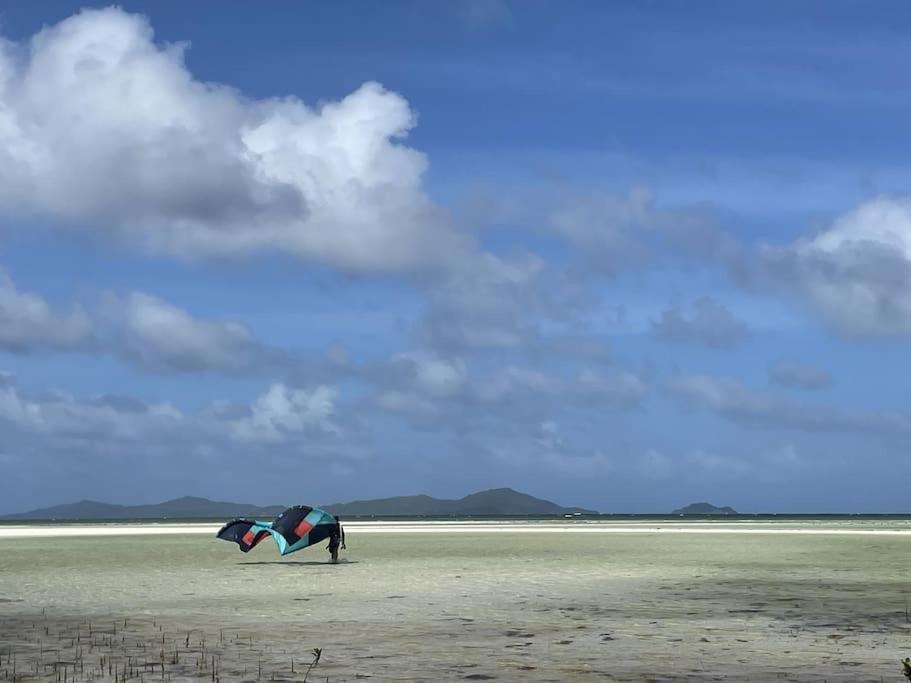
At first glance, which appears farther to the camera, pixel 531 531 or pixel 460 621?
pixel 531 531

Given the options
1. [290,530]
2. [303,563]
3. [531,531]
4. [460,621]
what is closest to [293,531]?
[290,530]

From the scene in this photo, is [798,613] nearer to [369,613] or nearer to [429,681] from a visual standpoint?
[369,613]

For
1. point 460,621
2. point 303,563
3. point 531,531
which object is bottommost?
point 460,621

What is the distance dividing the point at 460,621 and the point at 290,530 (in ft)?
66.5

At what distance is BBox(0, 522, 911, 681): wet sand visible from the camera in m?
15.6

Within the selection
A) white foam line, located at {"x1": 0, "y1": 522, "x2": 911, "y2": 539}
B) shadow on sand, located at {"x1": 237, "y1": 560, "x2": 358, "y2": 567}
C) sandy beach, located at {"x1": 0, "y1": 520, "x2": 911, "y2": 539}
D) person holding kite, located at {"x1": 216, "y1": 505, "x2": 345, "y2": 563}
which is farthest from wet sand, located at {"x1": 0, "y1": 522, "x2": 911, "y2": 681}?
sandy beach, located at {"x1": 0, "y1": 520, "x2": 911, "y2": 539}

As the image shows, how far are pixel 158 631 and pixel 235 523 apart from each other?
22.0 meters

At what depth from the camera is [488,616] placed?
22703 millimetres

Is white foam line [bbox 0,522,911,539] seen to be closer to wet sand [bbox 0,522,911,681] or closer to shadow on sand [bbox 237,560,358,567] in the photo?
wet sand [bbox 0,522,911,681]

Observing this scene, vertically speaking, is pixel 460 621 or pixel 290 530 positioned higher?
pixel 290 530

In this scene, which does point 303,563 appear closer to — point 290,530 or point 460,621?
point 290,530

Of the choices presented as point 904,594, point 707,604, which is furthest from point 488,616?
point 904,594

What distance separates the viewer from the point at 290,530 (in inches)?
1617

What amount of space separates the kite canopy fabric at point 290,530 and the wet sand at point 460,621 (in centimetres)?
98
